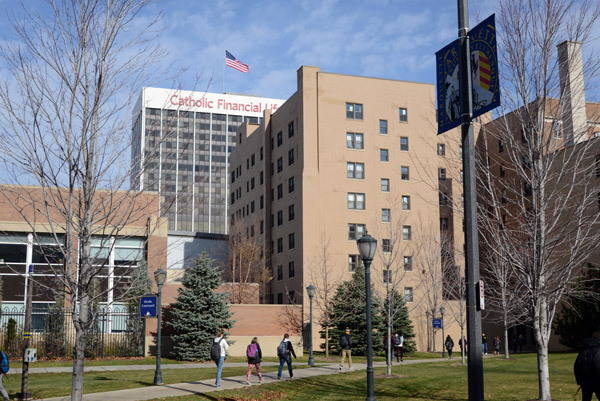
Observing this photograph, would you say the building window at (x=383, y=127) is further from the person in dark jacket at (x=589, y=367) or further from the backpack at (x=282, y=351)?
the person in dark jacket at (x=589, y=367)

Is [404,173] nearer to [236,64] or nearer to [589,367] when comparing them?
[236,64]

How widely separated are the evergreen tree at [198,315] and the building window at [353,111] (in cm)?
2775

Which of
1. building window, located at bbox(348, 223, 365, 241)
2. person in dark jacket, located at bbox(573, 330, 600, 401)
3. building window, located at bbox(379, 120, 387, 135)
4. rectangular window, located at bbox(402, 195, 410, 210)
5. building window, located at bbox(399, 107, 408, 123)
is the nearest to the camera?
person in dark jacket, located at bbox(573, 330, 600, 401)

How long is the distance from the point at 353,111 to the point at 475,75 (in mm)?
51765

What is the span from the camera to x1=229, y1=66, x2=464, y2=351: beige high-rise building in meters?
58.1

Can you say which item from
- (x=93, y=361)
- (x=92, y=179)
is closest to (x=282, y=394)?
(x=92, y=179)

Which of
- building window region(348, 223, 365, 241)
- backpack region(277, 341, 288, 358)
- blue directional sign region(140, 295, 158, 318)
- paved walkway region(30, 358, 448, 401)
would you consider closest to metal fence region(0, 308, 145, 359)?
paved walkway region(30, 358, 448, 401)

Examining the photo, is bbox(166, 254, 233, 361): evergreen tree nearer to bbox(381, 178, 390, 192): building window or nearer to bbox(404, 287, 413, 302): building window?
bbox(404, 287, 413, 302): building window

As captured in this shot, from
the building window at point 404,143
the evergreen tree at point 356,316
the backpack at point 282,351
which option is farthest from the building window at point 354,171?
the backpack at point 282,351

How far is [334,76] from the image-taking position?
2405 inches

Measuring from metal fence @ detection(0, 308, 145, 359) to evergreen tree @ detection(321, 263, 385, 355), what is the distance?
48.8ft

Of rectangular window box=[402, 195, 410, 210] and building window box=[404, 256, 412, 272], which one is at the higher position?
rectangular window box=[402, 195, 410, 210]

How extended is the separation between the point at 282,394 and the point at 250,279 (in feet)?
149

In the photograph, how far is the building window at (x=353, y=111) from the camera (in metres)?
61.1
